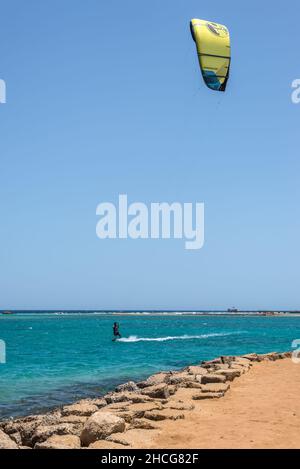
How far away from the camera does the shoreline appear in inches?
290

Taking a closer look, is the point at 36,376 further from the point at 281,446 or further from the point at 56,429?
the point at 281,446

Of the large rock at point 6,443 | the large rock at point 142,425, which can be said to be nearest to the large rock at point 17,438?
the large rock at point 6,443

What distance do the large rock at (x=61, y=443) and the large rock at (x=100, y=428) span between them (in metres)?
0.15

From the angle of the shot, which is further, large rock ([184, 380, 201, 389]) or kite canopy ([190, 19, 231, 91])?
kite canopy ([190, 19, 231, 91])

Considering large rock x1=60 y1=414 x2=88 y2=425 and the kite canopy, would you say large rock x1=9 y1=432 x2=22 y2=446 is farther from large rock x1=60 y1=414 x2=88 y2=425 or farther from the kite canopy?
the kite canopy

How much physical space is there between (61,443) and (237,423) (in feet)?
10.0

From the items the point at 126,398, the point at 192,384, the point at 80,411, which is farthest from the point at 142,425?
the point at 192,384

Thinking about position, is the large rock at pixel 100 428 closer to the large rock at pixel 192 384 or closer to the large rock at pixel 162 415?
the large rock at pixel 162 415

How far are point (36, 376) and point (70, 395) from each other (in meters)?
5.17

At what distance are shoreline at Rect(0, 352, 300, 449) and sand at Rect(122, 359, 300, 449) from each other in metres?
0.02

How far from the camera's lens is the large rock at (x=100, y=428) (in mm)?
7480

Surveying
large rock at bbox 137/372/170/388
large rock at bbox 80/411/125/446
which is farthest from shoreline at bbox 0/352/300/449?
large rock at bbox 137/372/170/388

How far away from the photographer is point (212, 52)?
47.0 feet

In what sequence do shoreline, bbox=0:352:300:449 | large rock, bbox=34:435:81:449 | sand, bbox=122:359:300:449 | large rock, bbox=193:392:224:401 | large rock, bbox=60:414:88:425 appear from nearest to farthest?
large rock, bbox=34:435:81:449
sand, bbox=122:359:300:449
shoreline, bbox=0:352:300:449
large rock, bbox=60:414:88:425
large rock, bbox=193:392:224:401
